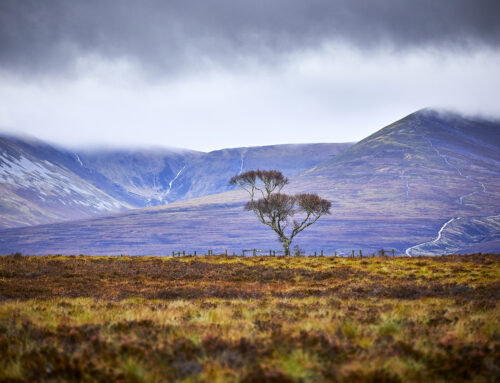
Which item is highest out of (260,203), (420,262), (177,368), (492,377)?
(260,203)

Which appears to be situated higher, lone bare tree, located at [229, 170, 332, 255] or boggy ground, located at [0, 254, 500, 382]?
lone bare tree, located at [229, 170, 332, 255]

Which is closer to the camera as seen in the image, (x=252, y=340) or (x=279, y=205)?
(x=252, y=340)

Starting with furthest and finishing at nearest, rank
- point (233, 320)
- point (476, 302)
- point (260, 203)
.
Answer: point (260, 203) → point (476, 302) → point (233, 320)

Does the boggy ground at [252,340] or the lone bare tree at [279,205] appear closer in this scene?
the boggy ground at [252,340]

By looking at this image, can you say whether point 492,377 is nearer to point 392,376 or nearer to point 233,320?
point 392,376

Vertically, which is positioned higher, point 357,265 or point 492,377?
point 492,377

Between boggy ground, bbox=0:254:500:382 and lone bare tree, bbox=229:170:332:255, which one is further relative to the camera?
lone bare tree, bbox=229:170:332:255

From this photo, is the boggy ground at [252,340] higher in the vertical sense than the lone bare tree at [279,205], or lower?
lower

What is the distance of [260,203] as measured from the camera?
66250mm

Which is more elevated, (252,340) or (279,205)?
(279,205)

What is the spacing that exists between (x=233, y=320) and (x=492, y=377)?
604 cm

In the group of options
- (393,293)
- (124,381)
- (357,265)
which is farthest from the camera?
(357,265)

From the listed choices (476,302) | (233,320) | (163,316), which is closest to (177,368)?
(233,320)

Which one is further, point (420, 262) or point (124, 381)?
point (420, 262)
